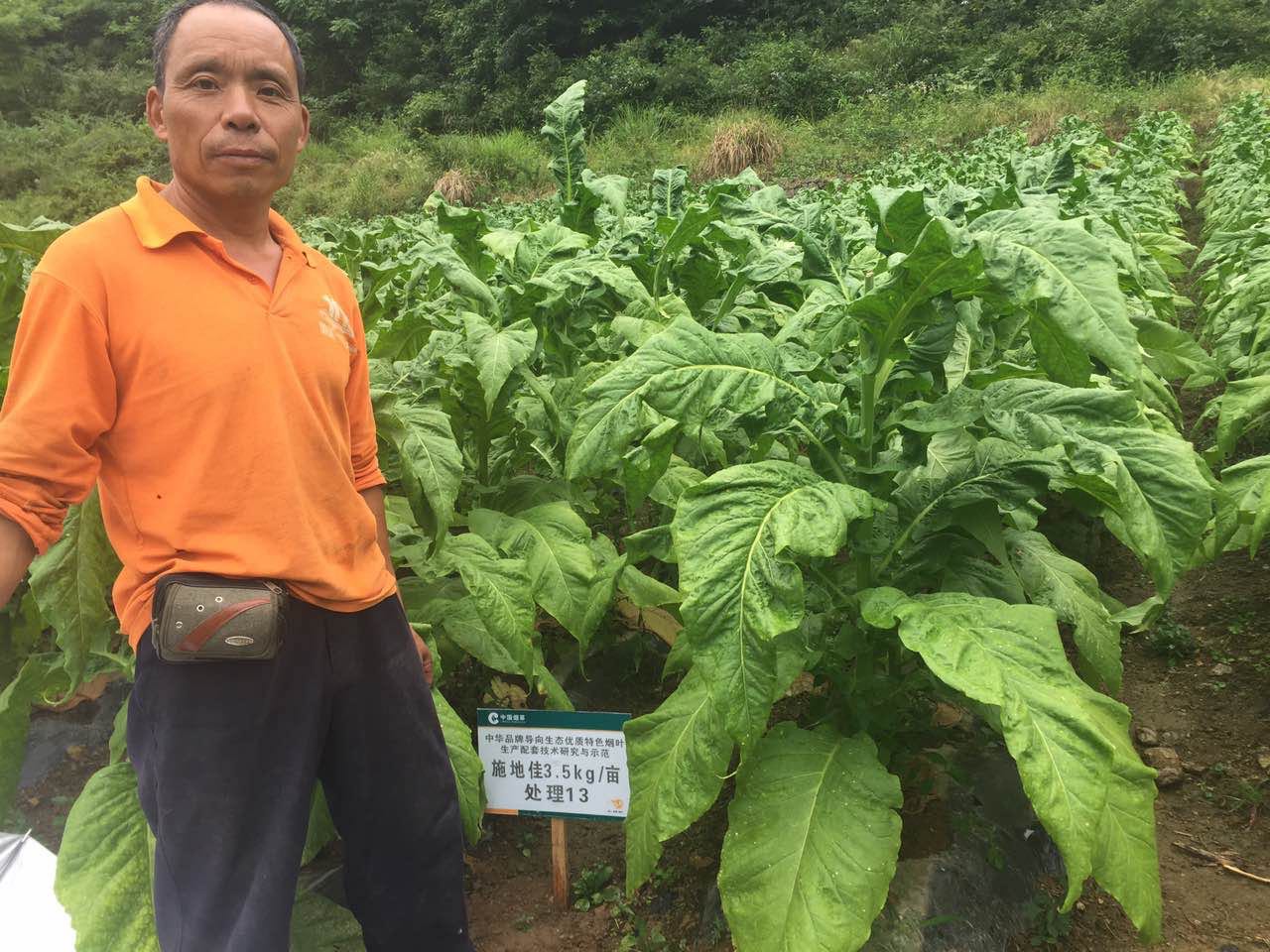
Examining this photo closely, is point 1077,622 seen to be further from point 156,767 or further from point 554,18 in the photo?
point 554,18

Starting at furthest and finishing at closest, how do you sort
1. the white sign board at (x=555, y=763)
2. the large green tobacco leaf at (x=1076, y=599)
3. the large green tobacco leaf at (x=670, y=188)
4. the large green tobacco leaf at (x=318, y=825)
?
the large green tobacco leaf at (x=670, y=188) → the white sign board at (x=555, y=763) → the large green tobacco leaf at (x=1076, y=599) → the large green tobacco leaf at (x=318, y=825)

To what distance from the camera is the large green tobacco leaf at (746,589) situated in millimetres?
1513

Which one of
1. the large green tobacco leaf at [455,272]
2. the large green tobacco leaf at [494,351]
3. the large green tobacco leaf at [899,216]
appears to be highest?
the large green tobacco leaf at [899,216]

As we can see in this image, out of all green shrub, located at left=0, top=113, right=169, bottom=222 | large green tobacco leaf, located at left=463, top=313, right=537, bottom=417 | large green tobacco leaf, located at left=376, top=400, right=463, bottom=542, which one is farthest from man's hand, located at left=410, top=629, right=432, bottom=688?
green shrub, located at left=0, top=113, right=169, bottom=222

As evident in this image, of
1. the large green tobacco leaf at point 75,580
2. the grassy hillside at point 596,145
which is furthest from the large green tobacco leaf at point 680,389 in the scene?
the grassy hillside at point 596,145

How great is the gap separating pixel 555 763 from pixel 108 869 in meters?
0.91

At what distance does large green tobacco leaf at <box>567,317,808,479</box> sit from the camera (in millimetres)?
1740

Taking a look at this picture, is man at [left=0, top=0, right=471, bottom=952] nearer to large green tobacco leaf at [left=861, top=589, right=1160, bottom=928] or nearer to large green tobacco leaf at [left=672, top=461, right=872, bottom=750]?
large green tobacco leaf at [left=672, top=461, right=872, bottom=750]

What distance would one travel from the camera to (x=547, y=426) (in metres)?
2.56

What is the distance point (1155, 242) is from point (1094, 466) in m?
5.32

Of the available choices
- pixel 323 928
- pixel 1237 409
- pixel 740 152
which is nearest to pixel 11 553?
pixel 323 928

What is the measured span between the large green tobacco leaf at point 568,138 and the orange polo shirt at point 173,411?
6.41 ft

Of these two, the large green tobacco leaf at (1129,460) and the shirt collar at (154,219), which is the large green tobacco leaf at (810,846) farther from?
the shirt collar at (154,219)

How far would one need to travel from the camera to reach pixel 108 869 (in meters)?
1.81
